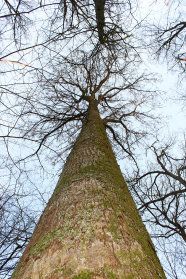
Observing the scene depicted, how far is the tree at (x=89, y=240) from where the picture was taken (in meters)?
0.73

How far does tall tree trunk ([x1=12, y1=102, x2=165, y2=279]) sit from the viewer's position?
0.73 metres

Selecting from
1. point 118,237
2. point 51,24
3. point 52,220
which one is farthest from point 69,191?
point 51,24

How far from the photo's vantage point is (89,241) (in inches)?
32.9

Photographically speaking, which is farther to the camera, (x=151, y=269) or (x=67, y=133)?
(x=67, y=133)

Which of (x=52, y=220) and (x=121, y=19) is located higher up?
(x=121, y=19)

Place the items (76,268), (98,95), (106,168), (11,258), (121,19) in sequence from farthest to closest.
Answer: (98,95) < (11,258) < (121,19) < (106,168) < (76,268)

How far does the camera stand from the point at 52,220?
3.66 feet

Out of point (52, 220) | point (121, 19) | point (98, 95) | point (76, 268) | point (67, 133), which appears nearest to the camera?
point (76, 268)

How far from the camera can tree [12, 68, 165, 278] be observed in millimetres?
730

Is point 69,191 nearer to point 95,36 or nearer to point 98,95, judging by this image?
point 95,36

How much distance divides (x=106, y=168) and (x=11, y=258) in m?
2.62

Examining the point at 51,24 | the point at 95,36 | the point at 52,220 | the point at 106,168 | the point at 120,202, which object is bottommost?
the point at 52,220

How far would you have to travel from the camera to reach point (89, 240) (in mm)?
839

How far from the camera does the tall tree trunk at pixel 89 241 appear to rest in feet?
2.38
